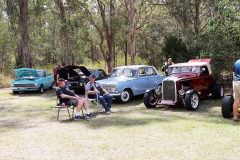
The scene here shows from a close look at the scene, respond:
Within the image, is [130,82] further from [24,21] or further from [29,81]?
[24,21]

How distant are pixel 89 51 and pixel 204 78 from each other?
108 feet

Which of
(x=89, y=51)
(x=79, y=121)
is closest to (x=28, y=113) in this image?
(x=79, y=121)

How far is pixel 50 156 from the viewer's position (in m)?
4.79

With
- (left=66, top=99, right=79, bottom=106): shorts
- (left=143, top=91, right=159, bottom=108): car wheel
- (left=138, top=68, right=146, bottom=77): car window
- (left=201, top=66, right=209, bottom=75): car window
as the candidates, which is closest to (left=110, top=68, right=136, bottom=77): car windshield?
(left=138, top=68, right=146, bottom=77): car window

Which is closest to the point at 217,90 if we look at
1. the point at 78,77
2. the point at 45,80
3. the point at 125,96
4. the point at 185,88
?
the point at 185,88

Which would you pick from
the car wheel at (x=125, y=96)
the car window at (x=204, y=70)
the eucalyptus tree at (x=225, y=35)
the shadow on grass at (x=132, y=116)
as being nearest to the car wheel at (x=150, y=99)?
the shadow on grass at (x=132, y=116)

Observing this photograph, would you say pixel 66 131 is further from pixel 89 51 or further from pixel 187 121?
pixel 89 51

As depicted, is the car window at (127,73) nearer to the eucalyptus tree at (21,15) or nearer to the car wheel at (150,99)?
the car wheel at (150,99)

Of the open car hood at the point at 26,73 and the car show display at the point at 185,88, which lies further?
the open car hood at the point at 26,73

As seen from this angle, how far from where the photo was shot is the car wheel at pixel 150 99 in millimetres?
9742

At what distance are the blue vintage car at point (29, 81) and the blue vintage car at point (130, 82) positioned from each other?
20.1 feet

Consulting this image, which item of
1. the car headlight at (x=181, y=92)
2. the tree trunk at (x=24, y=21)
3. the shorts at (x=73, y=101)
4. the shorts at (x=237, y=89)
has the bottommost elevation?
the shorts at (x=73, y=101)

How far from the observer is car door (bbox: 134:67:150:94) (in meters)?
11.7

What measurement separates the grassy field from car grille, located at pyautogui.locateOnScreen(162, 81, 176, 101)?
0.54 m
